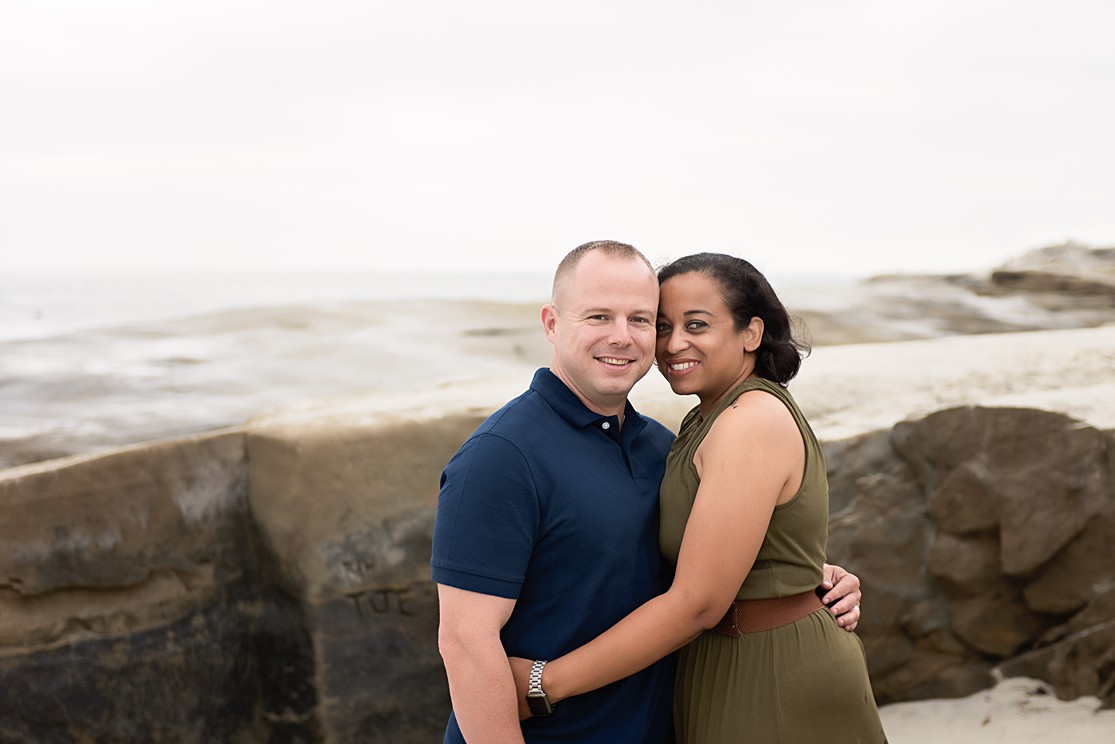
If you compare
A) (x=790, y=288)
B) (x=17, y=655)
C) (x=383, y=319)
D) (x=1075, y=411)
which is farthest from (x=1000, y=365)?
(x=790, y=288)

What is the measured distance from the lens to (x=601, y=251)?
2406 mm

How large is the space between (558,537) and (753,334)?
773 millimetres

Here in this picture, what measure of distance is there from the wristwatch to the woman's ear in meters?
0.98

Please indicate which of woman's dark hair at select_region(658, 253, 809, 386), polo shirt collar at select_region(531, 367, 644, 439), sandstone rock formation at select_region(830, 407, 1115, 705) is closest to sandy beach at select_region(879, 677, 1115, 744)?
sandstone rock formation at select_region(830, 407, 1115, 705)

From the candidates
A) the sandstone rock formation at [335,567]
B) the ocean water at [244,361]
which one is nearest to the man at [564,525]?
the sandstone rock formation at [335,567]

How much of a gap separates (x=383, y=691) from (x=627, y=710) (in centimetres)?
224

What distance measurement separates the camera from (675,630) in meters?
2.23

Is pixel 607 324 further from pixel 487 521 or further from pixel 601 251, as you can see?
pixel 487 521

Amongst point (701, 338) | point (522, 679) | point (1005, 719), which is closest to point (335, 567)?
point (522, 679)

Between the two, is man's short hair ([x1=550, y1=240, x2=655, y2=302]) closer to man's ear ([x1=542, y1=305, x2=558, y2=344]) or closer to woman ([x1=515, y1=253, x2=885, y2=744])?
man's ear ([x1=542, y1=305, x2=558, y2=344])

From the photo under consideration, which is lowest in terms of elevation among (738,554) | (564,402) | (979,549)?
(979,549)

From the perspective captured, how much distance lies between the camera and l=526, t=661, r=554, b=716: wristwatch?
7.25 ft

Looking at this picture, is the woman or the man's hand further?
the man's hand

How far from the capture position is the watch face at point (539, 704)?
87.0 inches
